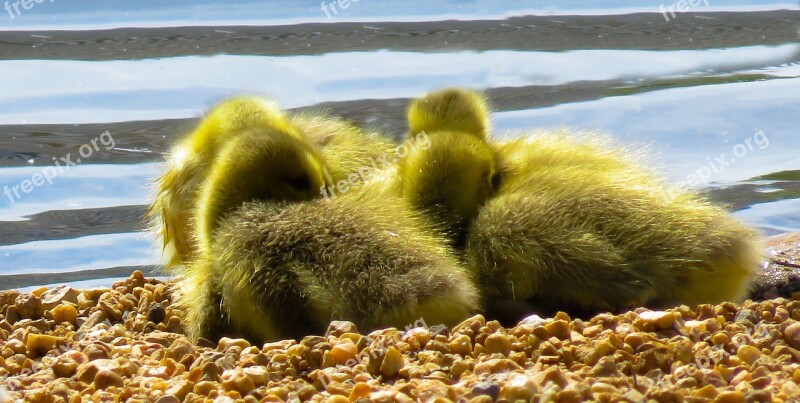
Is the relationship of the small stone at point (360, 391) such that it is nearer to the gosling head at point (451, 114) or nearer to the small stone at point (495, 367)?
the small stone at point (495, 367)

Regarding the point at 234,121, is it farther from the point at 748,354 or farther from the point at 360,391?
the point at 748,354

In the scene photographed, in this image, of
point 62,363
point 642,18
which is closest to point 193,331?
point 62,363

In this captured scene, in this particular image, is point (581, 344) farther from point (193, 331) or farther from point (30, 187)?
point (30, 187)

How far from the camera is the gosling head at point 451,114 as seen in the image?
109 inches

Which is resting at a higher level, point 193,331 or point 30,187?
point 30,187

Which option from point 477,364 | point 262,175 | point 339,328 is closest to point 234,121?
point 262,175

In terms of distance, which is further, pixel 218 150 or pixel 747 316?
pixel 218 150

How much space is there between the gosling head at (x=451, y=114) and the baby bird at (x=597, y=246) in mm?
193

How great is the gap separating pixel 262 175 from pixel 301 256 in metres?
0.22

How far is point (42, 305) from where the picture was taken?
3076 millimetres

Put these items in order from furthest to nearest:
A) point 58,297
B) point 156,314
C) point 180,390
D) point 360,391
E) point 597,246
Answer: point 58,297 → point 156,314 → point 597,246 → point 180,390 → point 360,391

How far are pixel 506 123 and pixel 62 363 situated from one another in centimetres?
290

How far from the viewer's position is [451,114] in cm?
278

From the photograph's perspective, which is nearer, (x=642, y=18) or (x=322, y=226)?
(x=322, y=226)
